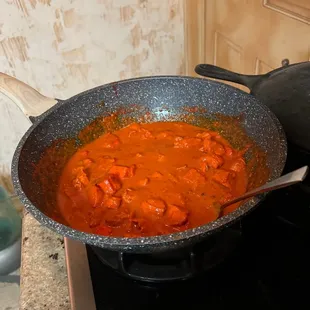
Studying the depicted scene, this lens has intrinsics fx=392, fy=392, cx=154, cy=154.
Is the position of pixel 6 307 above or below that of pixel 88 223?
below

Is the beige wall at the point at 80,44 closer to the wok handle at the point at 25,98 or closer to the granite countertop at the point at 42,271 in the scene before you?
the wok handle at the point at 25,98

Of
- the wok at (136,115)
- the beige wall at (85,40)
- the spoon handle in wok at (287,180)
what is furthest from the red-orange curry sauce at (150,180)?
the beige wall at (85,40)

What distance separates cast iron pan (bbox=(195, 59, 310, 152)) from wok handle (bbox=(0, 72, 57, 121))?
1.46 ft

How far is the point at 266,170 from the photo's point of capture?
72 centimetres

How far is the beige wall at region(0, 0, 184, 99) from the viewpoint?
64.8 inches

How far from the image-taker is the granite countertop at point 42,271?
72cm

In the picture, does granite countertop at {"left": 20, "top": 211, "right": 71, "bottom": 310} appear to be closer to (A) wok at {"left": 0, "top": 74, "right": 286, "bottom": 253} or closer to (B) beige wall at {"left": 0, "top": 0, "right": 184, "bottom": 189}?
(A) wok at {"left": 0, "top": 74, "right": 286, "bottom": 253}

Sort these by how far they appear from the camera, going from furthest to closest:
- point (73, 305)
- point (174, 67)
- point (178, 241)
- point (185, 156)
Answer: point (174, 67) → point (185, 156) → point (73, 305) → point (178, 241)

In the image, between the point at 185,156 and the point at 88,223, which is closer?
the point at 88,223

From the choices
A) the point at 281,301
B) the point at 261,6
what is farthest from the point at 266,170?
the point at 261,6

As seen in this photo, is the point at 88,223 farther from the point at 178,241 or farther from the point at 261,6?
the point at 261,6

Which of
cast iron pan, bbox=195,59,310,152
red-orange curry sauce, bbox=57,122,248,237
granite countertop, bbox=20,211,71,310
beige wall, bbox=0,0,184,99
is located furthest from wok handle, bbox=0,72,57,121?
beige wall, bbox=0,0,184,99

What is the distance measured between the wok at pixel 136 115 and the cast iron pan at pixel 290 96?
17 millimetres

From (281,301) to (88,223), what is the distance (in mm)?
364
